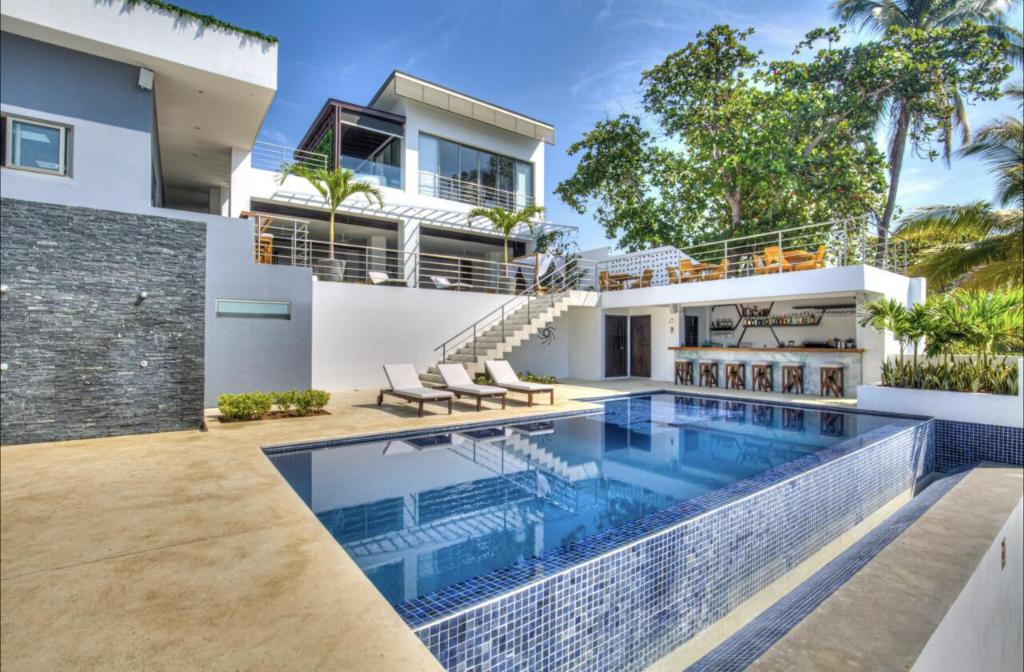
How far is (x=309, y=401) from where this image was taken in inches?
364

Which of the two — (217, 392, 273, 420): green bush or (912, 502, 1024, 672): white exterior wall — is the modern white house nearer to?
(217, 392, 273, 420): green bush

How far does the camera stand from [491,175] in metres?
19.5

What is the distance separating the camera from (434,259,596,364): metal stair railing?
14308 millimetres

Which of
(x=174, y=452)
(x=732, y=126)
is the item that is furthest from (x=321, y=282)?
(x=732, y=126)

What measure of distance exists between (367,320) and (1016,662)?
40.9 feet

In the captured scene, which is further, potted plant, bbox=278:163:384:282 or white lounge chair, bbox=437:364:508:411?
potted plant, bbox=278:163:384:282

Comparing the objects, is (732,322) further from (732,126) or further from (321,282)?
(321,282)

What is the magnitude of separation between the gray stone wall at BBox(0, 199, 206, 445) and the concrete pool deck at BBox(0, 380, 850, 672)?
1.47m

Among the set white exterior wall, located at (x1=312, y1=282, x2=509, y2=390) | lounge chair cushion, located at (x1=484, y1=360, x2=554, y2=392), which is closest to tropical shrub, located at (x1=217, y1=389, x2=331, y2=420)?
white exterior wall, located at (x1=312, y1=282, x2=509, y2=390)

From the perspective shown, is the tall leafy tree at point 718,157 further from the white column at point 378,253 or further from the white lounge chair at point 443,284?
the white lounge chair at point 443,284

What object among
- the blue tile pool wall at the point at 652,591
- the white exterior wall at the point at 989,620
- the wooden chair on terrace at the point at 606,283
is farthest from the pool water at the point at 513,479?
the wooden chair on terrace at the point at 606,283

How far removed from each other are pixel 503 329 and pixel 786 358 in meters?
7.34

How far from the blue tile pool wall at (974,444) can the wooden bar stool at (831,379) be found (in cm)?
388

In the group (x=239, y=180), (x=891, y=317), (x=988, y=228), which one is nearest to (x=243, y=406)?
(x=239, y=180)
